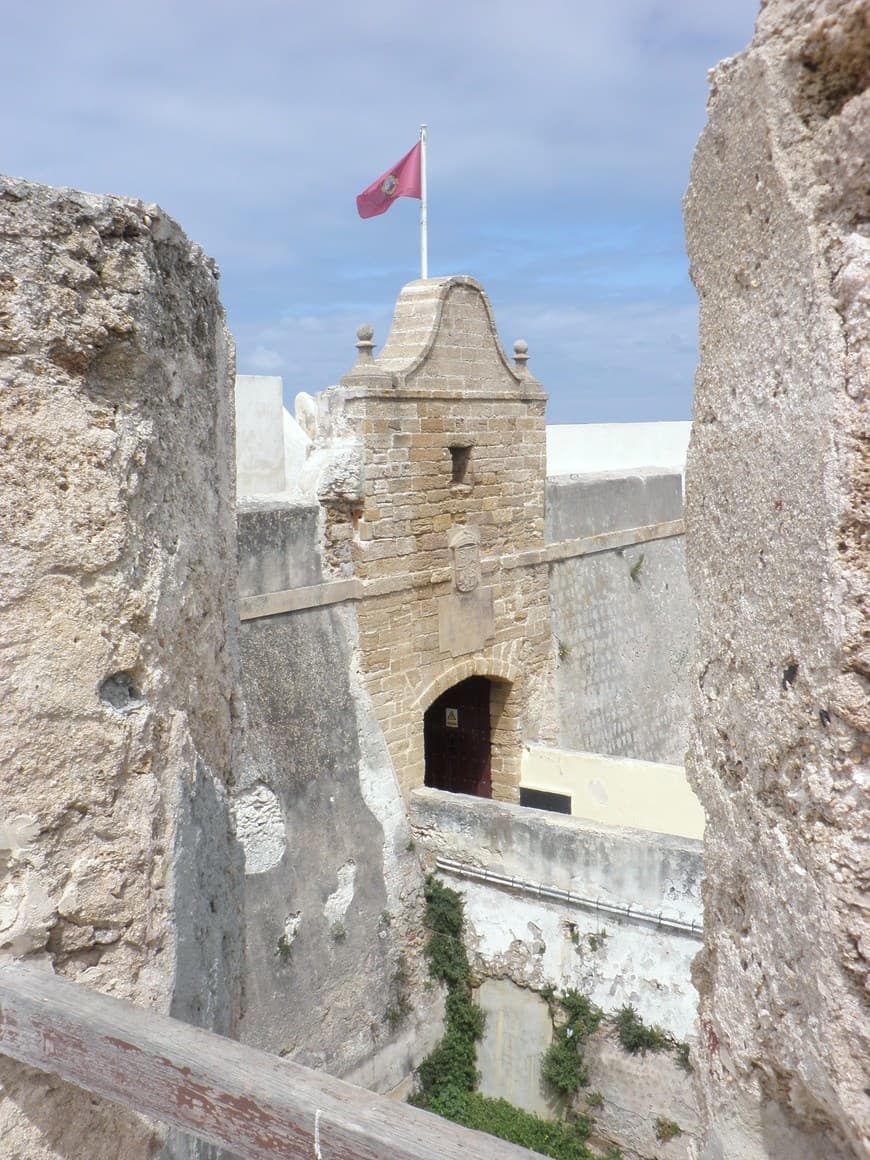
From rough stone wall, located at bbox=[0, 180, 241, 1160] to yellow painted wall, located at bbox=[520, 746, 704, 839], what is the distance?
7.34m

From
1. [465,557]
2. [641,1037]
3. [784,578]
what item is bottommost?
[641,1037]

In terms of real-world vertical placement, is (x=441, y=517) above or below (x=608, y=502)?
below

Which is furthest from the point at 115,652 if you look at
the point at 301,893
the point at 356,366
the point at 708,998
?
the point at 356,366

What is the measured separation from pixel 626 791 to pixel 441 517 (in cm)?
285

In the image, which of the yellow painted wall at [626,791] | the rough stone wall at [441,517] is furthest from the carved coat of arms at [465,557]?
the yellow painted wall at [626,791]

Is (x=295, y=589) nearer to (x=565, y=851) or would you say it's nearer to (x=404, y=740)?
(x=404, y=740)

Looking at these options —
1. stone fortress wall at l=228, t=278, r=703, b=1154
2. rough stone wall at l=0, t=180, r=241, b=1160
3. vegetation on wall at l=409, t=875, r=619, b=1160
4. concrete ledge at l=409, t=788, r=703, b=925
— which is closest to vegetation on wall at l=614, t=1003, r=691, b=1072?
stone fortress wall at l=228, t=278, r=703, b=1154

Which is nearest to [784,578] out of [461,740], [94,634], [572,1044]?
[94,634]

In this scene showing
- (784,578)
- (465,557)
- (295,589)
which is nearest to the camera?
(784,578)

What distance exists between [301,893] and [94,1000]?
6724 millimetres

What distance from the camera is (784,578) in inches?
59.4

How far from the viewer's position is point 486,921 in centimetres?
886

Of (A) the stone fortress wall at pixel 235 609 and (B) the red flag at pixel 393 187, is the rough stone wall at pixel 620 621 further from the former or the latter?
(A) the stone fortress wall at pixel 235 609

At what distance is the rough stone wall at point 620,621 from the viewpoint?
11359 mm
